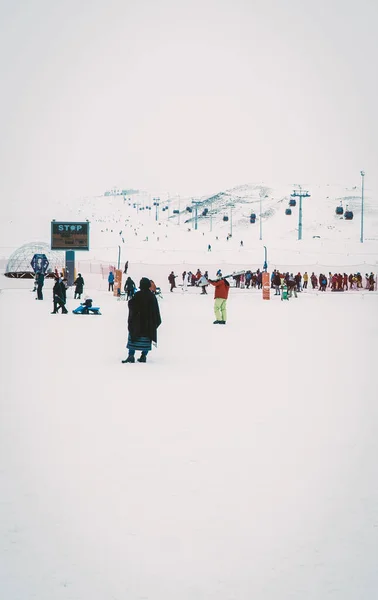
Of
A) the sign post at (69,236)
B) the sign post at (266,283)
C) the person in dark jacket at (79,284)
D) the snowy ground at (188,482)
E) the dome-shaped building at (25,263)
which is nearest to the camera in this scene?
the snowy ground at (188,482)

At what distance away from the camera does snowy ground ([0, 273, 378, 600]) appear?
4.13 meters

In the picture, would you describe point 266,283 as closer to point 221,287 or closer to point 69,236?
point 69,236

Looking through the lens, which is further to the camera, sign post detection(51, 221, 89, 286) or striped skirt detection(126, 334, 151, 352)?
sign post detection(51, 221, 89, 286)

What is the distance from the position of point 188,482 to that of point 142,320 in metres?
7.55

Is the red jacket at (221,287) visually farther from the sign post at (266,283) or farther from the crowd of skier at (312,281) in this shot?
the crowd of skier at (312,281)

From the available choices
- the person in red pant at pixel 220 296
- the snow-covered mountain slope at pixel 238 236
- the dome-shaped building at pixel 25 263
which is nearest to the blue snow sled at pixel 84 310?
the person in red pant at pixel 220 296

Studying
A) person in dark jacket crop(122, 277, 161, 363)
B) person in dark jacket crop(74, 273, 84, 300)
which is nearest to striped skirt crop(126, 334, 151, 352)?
person in dark jacket crop(122, 277, 161, 363)

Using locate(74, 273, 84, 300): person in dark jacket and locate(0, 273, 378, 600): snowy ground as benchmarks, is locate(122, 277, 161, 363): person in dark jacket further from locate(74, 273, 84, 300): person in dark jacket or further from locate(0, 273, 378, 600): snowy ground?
locate(74, 273, 84, 300): person in dark jacket

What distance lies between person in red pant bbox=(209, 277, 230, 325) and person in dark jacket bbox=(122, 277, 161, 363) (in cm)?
792

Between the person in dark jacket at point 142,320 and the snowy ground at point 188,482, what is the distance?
26.7 inches

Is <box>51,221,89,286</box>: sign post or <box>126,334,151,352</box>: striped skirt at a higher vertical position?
<box>51,221,89,286</box>: sign post

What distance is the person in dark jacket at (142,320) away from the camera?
43.5ft

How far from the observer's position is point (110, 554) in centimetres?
438

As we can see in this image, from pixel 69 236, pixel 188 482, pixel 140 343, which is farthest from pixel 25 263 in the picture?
pixel 188 482
